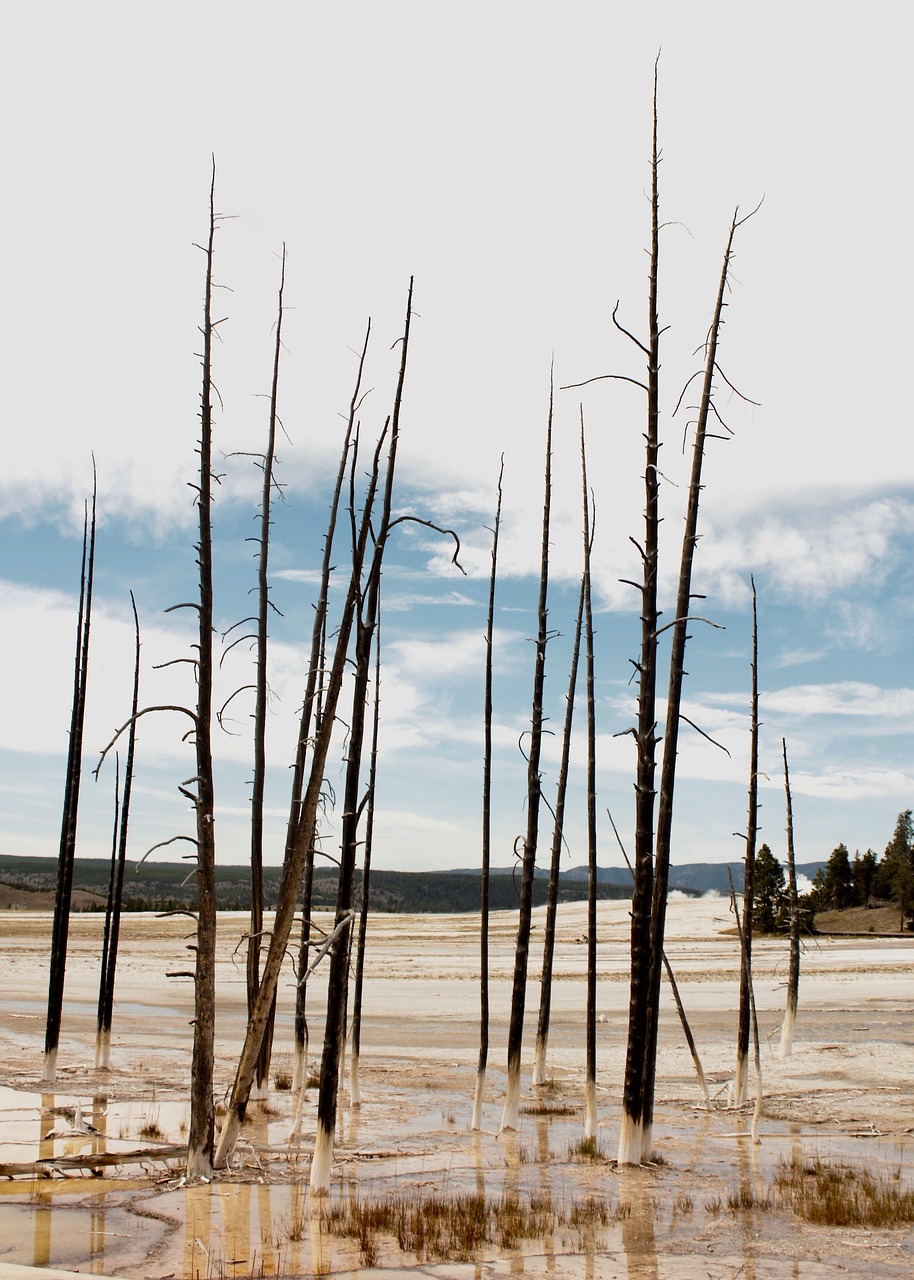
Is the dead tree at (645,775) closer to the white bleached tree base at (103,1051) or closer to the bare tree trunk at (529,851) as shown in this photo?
the bare tree trunk at (529,851)

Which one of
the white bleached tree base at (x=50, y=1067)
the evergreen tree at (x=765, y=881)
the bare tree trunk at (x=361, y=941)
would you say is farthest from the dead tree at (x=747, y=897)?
the evergreen tree at (x=765, y=881)

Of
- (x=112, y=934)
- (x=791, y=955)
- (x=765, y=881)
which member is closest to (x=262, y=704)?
(x=112, y=934)

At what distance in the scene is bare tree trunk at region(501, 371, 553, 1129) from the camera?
15680 millimetres

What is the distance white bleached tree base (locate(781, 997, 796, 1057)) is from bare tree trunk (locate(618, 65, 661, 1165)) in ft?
45.1

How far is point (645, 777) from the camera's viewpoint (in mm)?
12789

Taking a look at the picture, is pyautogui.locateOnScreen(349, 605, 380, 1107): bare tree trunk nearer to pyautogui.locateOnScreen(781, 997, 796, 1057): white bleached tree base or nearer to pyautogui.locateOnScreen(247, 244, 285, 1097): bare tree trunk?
pyautogui.locateOnScreen(247, 244, 285, 1097): bare tree trunk

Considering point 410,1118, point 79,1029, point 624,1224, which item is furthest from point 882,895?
point 624,1224

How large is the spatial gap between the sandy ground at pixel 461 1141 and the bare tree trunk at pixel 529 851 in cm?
84

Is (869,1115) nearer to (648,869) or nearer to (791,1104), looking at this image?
(791,1104)

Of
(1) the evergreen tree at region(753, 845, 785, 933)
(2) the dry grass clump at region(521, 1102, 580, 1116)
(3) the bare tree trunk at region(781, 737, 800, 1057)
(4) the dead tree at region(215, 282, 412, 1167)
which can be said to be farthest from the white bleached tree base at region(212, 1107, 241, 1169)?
(1) the evergreen tree at region(753, 845, 785, 933)

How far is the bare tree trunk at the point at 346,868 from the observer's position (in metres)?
11.5

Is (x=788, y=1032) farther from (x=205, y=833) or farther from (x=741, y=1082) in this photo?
(x=205, y=833)

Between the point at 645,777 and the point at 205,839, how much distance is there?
5142 millimetres

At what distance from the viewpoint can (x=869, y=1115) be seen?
17.8 metres
